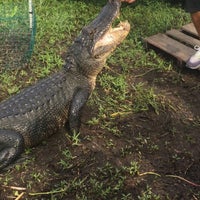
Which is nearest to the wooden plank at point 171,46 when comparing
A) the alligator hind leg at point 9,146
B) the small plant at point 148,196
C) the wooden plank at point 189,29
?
the wooden plank at point 189,29

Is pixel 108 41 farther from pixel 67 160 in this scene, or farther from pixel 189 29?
pixel 189 29

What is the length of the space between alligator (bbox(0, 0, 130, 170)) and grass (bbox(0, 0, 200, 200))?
199 mm

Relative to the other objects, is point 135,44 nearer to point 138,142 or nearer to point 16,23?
point 16,23

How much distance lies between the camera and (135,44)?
5711 millimetres

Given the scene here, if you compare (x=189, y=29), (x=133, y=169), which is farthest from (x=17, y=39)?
(x=133, y=169)


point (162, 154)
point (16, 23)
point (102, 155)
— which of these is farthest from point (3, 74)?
point (162, 154)

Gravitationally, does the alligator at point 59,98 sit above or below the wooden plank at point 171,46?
above

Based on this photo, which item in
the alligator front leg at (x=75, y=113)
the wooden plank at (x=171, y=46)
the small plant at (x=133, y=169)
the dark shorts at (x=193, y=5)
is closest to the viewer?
the small plant at (x=133, y=169)

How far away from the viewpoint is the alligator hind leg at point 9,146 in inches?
136

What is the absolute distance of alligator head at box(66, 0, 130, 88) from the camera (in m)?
3.98

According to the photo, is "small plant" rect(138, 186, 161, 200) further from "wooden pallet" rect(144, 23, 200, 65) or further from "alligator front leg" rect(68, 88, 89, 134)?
"wooden pallet" rect(144, 23, 200, 65)

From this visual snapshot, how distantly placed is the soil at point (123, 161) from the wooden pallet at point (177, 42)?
105 centimetres

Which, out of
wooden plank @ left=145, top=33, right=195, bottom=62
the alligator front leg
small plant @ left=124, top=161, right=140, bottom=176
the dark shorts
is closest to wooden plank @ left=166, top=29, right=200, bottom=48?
wooden plank @ left=145, top=33, right=195, bottom=62

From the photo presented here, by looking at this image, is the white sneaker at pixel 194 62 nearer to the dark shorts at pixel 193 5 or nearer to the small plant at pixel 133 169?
the dark shorts at pixel 193 5
